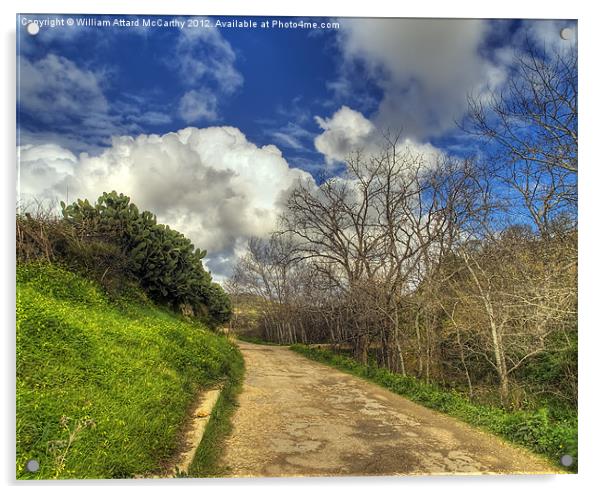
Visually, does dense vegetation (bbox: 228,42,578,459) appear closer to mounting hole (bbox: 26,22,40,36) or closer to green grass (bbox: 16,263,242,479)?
green grass (bbox: 16,263,242,479)

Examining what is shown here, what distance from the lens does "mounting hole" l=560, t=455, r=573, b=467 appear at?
12.0ft

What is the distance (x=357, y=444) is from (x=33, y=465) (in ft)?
8.25

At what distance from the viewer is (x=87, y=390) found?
3.40 m

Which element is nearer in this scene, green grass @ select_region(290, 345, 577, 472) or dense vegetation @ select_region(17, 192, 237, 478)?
dense vegetation @ select_region(17, 192, 237, 478)

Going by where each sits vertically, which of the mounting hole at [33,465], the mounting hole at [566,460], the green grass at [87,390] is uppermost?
the green grass at [87,390]

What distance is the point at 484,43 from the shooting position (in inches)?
156

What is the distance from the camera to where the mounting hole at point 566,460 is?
3.65 metres

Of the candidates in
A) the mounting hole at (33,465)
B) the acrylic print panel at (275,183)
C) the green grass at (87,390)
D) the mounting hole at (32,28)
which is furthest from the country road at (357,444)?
the mounting hole at (32,28)

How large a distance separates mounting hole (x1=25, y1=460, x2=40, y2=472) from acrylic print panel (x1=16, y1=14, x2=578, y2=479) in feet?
0.03

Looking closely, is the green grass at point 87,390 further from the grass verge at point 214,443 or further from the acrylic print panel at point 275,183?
the grass verge at point 214,443

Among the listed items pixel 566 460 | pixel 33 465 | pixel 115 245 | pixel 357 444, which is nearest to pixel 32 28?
pixel 115 245

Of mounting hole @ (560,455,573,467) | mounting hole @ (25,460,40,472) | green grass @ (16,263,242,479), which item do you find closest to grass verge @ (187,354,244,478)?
green grass @ (16,263,242,479)
